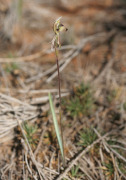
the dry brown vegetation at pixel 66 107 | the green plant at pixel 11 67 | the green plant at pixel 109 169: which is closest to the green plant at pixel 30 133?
the dry brown vegetation at pixel 66 107

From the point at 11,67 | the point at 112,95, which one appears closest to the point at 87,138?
the point at 112,95

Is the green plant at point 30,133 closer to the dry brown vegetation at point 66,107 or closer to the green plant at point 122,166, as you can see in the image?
the dry brown vegetation at point 66,107

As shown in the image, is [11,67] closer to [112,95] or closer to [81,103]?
[81,103]

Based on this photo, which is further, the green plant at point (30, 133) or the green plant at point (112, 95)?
the green plant at point (112, 95)

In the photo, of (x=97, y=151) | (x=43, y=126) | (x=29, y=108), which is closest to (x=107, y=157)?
(x=97, y=151)

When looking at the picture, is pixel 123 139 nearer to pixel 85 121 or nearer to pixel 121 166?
pixel 121 166

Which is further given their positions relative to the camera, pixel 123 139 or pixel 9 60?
pixel 9 60

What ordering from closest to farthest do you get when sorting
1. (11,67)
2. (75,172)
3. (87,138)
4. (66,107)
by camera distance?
(75,172)
(87,138)
(66,107)
(11,67)
